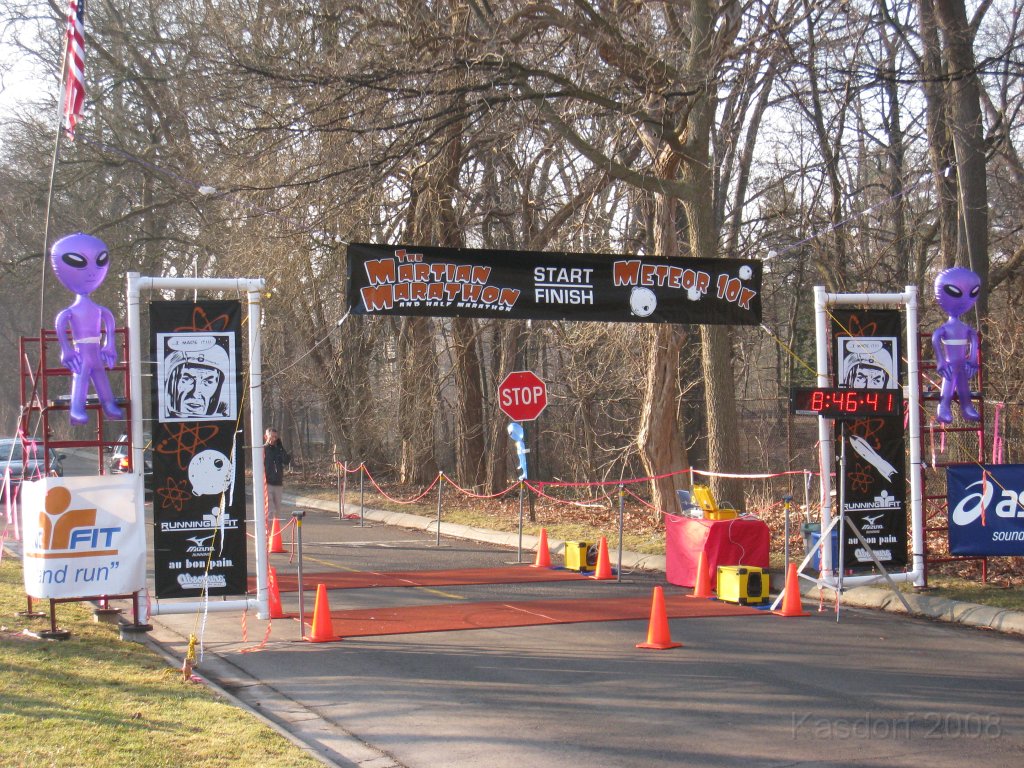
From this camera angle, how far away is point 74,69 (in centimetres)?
1299

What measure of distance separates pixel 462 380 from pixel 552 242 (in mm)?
5151

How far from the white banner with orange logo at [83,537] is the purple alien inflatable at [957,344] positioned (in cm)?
984

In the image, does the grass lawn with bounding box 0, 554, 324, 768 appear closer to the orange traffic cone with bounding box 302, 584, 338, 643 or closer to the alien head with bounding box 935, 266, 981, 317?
the orange traffic cone with bounding box 302, 584, 338, 643

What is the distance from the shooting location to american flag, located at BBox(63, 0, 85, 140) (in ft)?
42.6

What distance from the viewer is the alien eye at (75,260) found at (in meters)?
10.9

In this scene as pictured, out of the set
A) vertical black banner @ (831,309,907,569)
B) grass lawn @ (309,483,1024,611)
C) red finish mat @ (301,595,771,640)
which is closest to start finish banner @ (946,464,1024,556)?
grass lawn @ (309,483,1024,611)

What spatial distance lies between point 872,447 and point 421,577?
21.4 ft

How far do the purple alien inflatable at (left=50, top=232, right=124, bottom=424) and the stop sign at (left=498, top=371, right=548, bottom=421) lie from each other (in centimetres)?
847

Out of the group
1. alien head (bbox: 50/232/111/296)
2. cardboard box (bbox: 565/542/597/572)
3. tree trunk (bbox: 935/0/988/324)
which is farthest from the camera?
tree trunk (bbox: 935/0/988/324)

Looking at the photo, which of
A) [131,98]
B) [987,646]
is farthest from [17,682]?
[131,98]

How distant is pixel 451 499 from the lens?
2678 centimetres

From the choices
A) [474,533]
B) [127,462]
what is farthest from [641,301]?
[474,533]

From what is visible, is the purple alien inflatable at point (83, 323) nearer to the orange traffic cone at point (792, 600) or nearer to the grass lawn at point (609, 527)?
the orange traffic cone at point (792, 600)

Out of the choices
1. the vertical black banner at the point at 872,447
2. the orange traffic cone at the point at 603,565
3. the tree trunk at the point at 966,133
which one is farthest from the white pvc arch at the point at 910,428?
the tree trunk at the point at 966,133
